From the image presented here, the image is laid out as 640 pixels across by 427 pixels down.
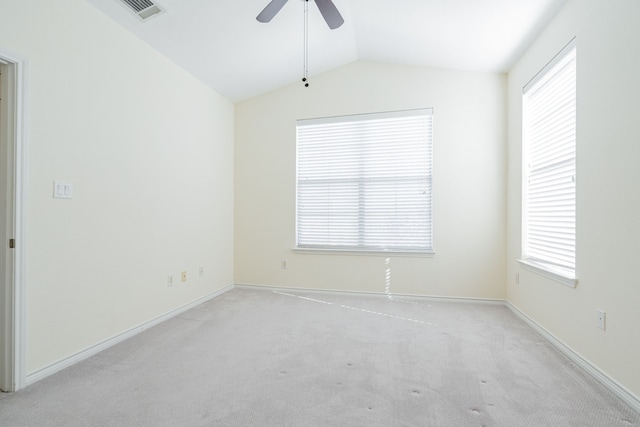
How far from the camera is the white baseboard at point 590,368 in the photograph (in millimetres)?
1666

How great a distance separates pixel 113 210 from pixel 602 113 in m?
3.63

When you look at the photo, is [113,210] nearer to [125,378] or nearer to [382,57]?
[125,378]

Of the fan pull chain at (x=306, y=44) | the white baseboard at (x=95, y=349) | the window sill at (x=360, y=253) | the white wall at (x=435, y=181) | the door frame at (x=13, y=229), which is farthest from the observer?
the window sill at (x=360, y=253)

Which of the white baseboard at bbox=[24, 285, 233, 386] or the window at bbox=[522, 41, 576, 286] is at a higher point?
the window at bbox=[522, 41, 576, 286]

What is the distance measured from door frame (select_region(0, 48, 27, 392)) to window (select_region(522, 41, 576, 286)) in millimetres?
3723

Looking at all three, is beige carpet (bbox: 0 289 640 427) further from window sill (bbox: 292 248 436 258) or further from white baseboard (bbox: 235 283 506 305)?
window sill (bbox: 292 248 436 258)

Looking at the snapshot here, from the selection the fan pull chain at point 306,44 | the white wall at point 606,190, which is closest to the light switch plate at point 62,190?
the fan pull chain at point 306,44

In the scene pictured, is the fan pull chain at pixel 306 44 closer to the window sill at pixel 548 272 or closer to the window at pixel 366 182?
the window at pixel 366 182

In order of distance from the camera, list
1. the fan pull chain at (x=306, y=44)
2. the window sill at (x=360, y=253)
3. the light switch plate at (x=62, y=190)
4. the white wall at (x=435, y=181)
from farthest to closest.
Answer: the window sill at (x=360, y=253), the white wall at (x=435, y=181), the fan pull chain at (x=306, y=44), the light switch plate at (x=62, y=190)

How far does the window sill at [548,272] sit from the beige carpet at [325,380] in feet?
1.81

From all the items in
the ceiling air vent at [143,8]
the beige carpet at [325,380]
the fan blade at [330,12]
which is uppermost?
the ceiling air vent at [143,8]

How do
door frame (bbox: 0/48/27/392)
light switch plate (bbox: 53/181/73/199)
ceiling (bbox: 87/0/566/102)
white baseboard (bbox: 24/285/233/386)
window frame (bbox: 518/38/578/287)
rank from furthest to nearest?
ceiling (bbox: 87/0/566/102) < window frame (bbox: 518/38/578/287) < light switch plate (bbox: 53/181/73/199) < white baseboard (bbox: 24/285/233/386) < door frame (bbox: 0/48/27/392)

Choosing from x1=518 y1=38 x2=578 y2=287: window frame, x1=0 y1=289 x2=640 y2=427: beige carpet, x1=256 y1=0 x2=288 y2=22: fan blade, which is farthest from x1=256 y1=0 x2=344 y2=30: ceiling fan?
x1=0 y1=289 x2=640 y2=427: beige carpet

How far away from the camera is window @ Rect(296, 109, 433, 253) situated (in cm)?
377
